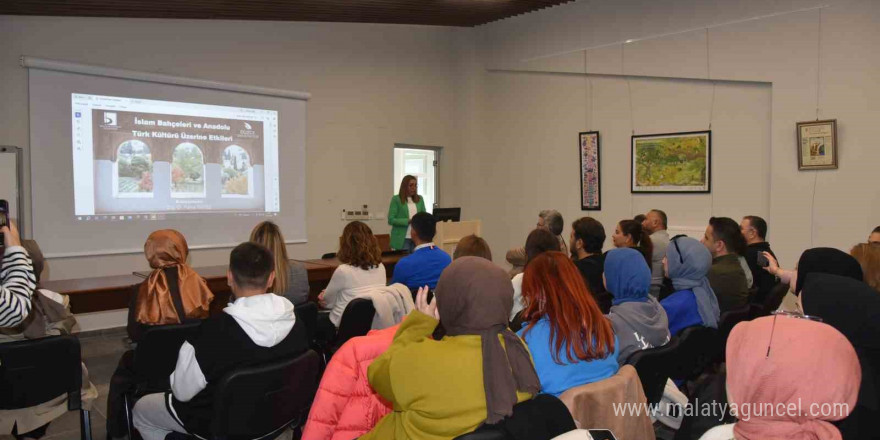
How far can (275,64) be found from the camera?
6.72 metres

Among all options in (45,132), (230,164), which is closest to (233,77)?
(230,164)

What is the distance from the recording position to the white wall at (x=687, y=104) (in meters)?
5.20

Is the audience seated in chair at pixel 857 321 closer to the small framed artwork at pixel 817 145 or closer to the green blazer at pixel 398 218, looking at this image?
the small framed artwork at pixel 817 145

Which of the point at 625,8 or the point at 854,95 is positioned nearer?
the point at 854,95

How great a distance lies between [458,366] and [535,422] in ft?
0.81

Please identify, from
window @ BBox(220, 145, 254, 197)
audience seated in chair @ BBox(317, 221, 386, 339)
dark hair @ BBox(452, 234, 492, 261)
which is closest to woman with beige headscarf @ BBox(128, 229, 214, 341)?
audience seated in chair @ BBox(317, 221, 386, 339)

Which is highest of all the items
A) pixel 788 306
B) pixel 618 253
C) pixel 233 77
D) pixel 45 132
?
pixel 233 77

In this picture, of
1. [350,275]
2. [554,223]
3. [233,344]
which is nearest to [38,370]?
[233,344]

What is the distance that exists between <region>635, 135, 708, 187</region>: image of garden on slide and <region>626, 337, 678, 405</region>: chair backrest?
4.39m

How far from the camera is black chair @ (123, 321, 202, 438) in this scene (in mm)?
2420

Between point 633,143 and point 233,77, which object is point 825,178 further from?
point 233,77

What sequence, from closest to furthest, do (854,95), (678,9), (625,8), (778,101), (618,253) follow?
1. (618,253)
2. (854,95)
3. (778,101)
4. (678,9)
5. (625,8)

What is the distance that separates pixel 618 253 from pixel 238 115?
4970 mm

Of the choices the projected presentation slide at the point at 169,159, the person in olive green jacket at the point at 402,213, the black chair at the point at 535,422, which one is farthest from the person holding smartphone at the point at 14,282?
the person in olive green jacket at the point at 402,213
